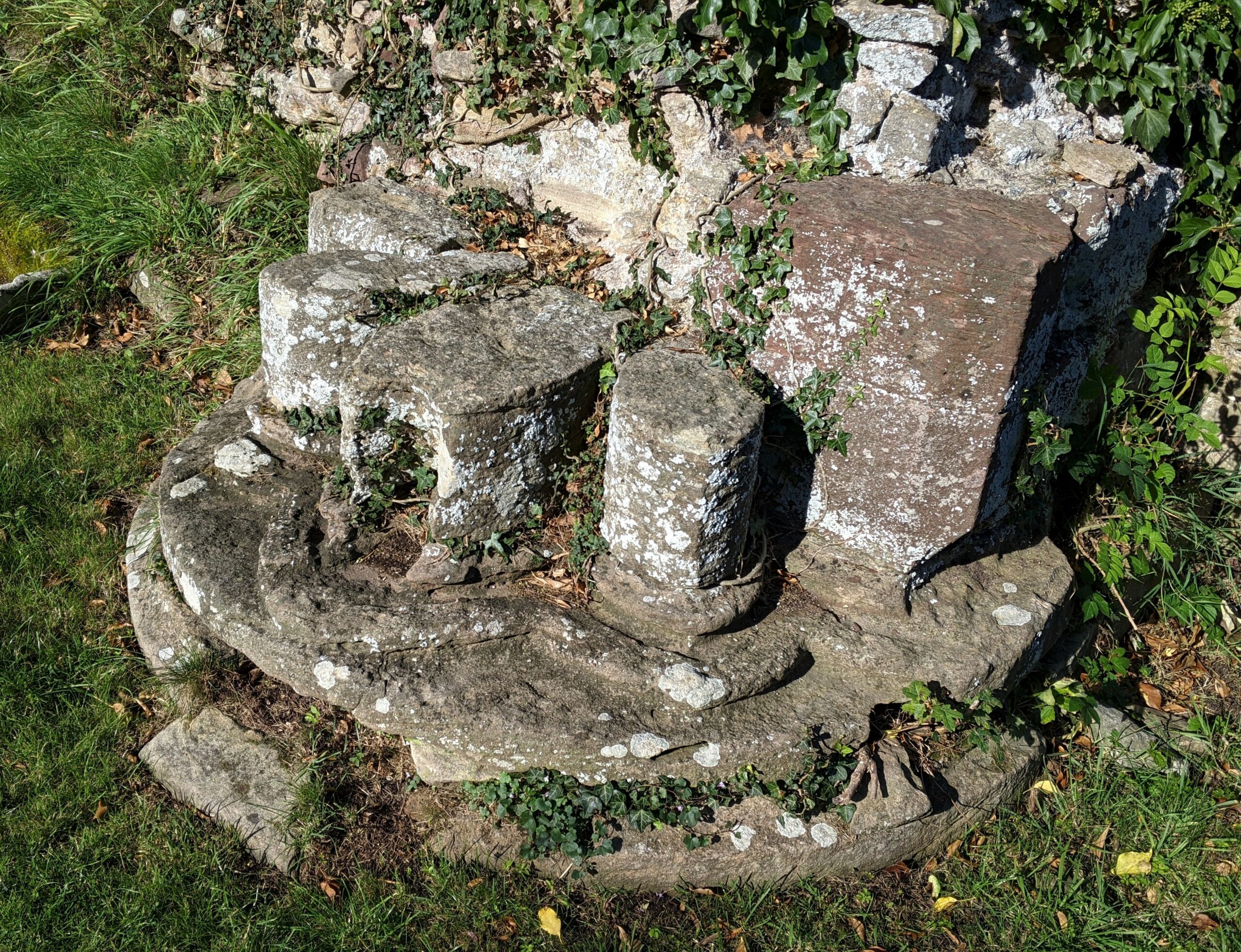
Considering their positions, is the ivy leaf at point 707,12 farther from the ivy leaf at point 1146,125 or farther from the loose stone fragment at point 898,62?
the ivy leaf at point 1146,125

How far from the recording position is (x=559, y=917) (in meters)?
2.94

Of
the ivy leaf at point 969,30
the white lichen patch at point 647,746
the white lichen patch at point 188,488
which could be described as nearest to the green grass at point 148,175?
the white lichen patch at point 188,488

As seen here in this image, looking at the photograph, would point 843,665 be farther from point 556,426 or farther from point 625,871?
point 556,426

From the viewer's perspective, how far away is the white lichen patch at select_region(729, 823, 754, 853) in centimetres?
303

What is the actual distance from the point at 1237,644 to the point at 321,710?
3.60 metres

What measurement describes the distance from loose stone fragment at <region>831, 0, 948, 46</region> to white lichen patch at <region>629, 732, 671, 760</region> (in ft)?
7.61

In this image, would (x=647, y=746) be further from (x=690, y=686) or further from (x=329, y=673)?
(x=329, y=673)

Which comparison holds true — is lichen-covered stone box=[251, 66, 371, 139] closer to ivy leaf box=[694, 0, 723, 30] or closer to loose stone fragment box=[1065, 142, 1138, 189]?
ivy leaf box=[694, 0, 723, 30]

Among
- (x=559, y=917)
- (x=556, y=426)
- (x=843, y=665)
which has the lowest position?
(x=559, y=917)

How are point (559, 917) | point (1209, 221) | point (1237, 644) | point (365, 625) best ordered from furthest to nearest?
point (1237, 644) → point (1209, 221) → point (365, 625) → point (559, 917)

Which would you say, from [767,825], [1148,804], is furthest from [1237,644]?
[767,825]

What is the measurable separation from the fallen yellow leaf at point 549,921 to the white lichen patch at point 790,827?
0.70m

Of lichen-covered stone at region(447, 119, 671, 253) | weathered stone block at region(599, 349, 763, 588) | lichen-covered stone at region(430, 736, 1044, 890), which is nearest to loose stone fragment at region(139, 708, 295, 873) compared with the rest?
lichen-covered stone at region(430, 736, 1044, 890)

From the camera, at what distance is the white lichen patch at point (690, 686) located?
10.0 ft
